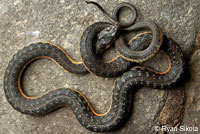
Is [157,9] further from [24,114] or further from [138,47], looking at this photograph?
[24,114]

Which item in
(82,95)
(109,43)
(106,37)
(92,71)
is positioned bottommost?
(82,95)

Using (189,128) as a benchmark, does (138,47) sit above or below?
above

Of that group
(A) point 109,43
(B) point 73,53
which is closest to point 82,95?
(B) point 73,53

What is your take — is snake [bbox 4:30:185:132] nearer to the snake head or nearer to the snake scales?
the snake scales

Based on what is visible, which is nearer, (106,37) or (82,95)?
(106,37)

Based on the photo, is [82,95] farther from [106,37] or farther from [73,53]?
[106,37]

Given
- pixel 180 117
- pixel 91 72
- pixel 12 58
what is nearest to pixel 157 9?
pixel 91 72
